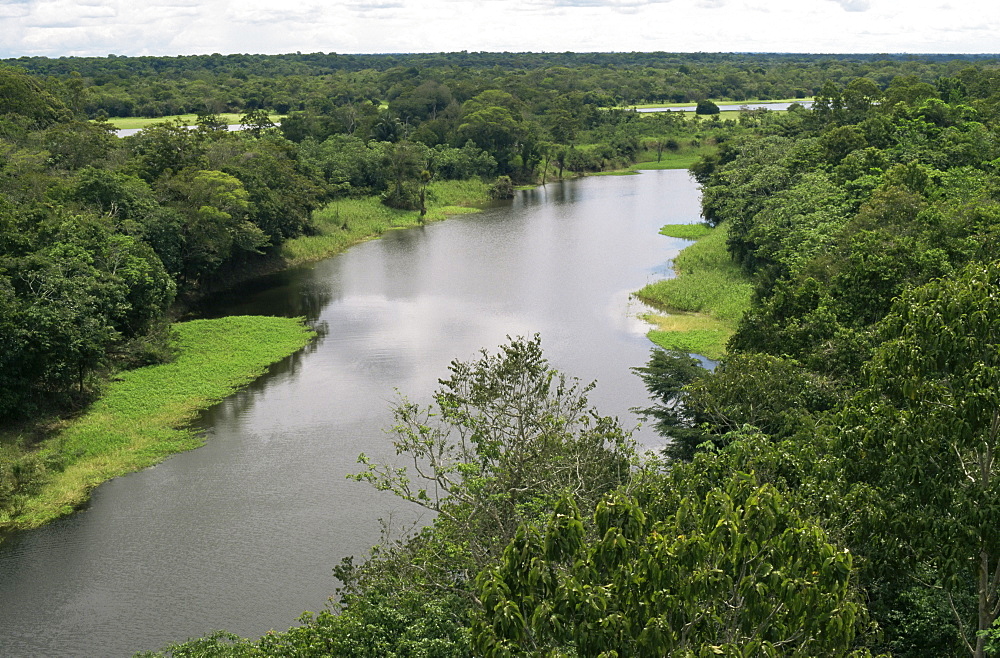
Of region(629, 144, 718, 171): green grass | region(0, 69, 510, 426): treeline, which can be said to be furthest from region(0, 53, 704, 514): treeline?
region(629, 144, 718, 171): green grass

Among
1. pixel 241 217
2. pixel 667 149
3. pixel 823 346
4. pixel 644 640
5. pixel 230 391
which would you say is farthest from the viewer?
pixel 667 149

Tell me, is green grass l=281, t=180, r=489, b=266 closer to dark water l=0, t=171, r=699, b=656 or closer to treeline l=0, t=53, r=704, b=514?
treeline l=0, t=53, r=704, b=514

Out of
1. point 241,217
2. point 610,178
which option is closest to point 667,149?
point 610,178

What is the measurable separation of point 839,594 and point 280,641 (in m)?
8.29

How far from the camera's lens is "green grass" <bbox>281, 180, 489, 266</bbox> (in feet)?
167

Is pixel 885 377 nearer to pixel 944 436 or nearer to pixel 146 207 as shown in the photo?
pixel 944 436

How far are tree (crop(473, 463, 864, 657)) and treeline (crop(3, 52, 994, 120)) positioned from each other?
227 ft

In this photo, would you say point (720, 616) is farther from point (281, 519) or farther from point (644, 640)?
point (281, 519)

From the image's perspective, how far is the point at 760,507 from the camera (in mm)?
7453

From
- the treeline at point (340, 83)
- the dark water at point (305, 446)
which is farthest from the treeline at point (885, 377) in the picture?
the treeline at point (340, 83)

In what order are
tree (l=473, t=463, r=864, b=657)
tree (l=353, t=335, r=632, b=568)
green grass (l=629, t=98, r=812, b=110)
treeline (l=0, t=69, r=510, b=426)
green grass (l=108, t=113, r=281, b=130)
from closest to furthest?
tree (l=473, t=463, r=864, b=657) → tree (l=353, t=335, r=632, b=568) → treeline (l=0, t=69, r=510, b=426) → green grass (l=108, t=113, r=281, b=130) → green grass (l=629, t=98, r=812, b=110)

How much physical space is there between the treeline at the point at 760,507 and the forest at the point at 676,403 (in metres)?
0.04

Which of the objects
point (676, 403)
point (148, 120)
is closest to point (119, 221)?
point (676, 403)

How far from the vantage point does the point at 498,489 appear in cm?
1485
